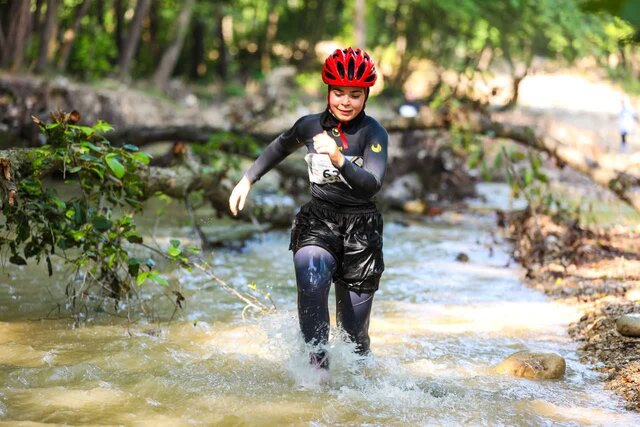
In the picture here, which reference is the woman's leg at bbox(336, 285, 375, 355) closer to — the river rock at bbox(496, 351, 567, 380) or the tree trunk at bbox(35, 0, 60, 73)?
the river rock at bbox(496, 351, 567, 380)

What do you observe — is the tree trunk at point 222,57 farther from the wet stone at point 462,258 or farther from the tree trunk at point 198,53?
the wet stone at point 462,258

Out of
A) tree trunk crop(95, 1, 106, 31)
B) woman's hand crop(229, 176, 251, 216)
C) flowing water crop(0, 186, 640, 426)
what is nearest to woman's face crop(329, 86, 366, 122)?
woman's hand crop(229, 176, 251, 216)

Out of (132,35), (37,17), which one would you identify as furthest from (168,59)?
(37,17)

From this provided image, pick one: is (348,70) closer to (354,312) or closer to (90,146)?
(354,312)

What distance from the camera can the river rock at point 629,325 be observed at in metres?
5.22

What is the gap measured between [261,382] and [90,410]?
966 millimetres

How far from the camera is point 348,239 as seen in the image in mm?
4402

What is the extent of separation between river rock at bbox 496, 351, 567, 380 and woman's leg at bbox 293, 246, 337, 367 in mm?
1174

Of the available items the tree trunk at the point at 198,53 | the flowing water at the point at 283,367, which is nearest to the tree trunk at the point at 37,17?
the tree trunk at the point at 198,53

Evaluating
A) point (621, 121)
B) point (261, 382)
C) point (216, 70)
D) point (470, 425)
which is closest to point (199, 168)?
point (261, 382)

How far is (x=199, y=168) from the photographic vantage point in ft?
26.4

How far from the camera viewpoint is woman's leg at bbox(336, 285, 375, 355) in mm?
4492

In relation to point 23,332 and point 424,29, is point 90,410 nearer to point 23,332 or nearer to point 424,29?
point 23,332

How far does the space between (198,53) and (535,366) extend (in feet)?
66.3
